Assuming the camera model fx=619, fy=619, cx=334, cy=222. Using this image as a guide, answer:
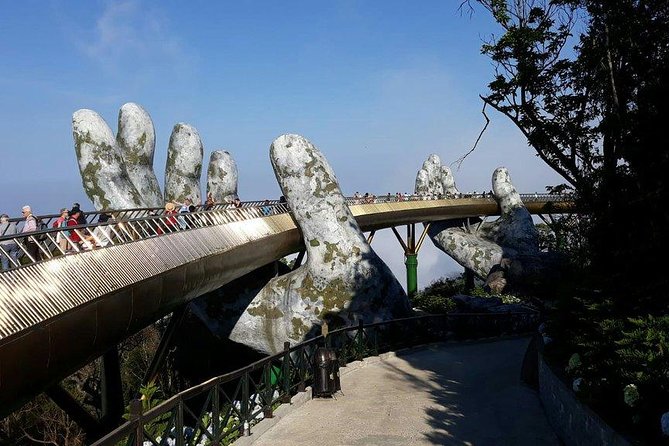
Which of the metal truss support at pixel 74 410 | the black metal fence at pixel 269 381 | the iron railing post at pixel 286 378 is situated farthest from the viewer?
the metal truss support at pixel 74 410

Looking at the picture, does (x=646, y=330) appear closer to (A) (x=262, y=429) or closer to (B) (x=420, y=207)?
(A) (x=262, y=429)

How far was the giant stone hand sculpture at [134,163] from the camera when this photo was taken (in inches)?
1023

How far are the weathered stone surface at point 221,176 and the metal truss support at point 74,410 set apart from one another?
19519 mm

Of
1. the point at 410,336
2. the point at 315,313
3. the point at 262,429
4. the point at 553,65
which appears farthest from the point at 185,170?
the point at 262,429

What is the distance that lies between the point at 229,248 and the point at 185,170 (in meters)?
14.1

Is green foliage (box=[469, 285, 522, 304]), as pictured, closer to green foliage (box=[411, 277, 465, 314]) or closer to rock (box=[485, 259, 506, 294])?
rock (box=[485, 259, 506, 294])

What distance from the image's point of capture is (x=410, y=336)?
65.9ft

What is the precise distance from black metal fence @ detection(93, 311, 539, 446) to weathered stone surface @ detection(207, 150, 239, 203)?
10.4 meters

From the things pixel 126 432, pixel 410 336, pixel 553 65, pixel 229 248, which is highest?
pixel 553 65

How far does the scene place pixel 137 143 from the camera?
93.7 feet

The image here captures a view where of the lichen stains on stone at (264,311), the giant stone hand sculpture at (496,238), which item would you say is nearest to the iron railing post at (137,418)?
the lichen stains on stone at (264,311)

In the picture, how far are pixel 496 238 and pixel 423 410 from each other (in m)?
→ 34.8

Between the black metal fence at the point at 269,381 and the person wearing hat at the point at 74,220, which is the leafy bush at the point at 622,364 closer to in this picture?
the black metal fence at the point at 269,381

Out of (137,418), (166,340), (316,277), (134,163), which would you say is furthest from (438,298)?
(137,418)
